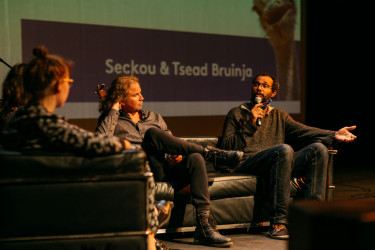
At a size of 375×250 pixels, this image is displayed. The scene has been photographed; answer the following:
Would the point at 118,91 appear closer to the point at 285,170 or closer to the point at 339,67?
the point at 285,170

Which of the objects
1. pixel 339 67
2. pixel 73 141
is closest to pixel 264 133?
pixel 73 141

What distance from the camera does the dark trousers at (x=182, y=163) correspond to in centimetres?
287

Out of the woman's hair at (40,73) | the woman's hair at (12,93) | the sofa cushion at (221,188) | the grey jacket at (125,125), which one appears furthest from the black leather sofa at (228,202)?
the woman's hair at (40,73)

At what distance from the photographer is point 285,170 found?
10.1ft

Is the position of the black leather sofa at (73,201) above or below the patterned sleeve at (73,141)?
below

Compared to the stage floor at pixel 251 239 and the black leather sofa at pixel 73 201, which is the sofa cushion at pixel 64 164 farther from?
the stage floor at pixel 251 239

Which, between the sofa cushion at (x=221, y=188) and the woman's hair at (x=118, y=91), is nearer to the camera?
the sofa cushion at (x=221, y=188)

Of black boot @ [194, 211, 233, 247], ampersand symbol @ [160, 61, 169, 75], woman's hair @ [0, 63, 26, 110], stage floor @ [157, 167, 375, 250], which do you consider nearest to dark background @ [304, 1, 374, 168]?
stage floor @ [157, 167, 375, 250]

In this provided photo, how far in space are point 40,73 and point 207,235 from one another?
1429 millimetres

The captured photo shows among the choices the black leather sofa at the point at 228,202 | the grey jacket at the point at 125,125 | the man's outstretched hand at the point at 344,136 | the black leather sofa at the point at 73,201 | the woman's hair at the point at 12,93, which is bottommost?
the black leather sofa at the point at 228,202

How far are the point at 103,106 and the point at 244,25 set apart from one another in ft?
8.44

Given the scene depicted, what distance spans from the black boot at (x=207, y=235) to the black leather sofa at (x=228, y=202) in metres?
0.19

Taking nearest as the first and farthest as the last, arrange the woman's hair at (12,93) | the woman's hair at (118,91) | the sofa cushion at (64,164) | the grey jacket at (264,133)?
the sofa cushion at (64,164) → the woman's hair at (12,93) → the woman's hair at (118,91) → the grey jacket at (264,133)

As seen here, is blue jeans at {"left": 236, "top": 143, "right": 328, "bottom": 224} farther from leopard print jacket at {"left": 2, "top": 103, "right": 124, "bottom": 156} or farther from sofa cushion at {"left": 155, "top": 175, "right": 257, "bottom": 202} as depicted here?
leopard print jacket at {"left": 2, "top": 103, "right": 124, "bottom": 156}
